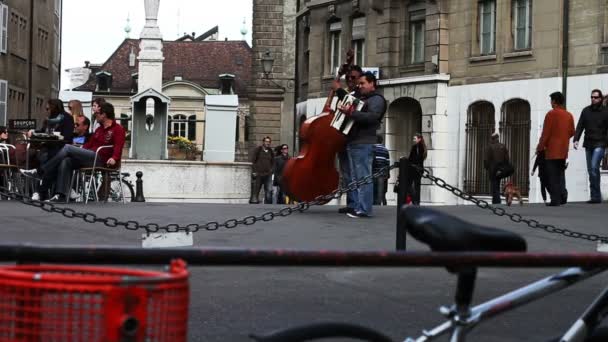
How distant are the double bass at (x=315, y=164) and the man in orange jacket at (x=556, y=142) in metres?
5.90

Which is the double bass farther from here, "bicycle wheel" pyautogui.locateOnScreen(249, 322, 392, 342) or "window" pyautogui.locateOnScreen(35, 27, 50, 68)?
"window" pyautogui.locateOnScreen(35, 27, 50, 68)

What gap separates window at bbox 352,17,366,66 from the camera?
46.4m

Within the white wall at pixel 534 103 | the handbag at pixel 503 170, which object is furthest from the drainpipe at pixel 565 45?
the handbag at pixel 503 170

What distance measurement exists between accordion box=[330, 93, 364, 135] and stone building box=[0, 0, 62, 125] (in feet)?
113

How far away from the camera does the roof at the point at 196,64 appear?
413 ft

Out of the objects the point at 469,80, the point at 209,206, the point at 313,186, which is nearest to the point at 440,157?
the point at 469,80

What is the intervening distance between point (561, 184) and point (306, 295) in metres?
15.1

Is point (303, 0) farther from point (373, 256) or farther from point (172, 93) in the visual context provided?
point (172, 93)

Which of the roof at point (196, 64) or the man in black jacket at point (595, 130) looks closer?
the man in black jacket at point (595, 130)

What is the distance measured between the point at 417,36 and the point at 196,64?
84442 mm

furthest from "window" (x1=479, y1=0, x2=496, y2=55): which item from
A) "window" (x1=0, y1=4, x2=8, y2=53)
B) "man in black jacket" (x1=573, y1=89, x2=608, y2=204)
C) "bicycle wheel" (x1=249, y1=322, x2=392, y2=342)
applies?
"bicycle wheel" (x1=249, y1=322, x2=392, y2=342)

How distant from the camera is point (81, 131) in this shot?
2395cm

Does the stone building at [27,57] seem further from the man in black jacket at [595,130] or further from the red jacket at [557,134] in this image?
the red jacket at [557,134]

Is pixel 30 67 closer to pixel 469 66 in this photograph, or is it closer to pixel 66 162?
pixel 469 66
